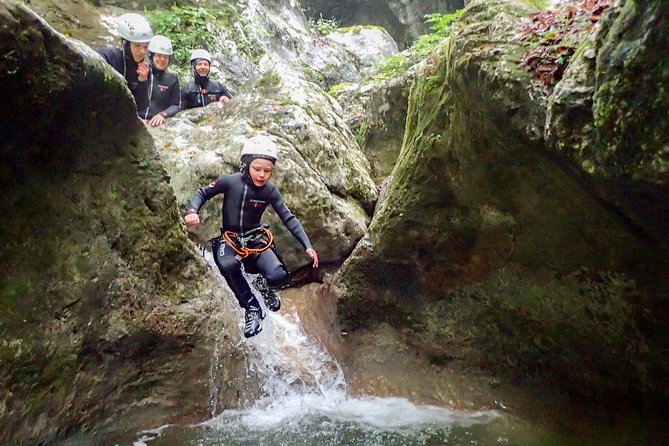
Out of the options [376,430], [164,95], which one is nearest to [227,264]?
[376,430]

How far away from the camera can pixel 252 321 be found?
5.67 meters

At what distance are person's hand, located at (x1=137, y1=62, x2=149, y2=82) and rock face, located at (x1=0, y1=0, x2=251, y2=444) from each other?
8.70 feet

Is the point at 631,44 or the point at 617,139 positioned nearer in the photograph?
the point at 631,44

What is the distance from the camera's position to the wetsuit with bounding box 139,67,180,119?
9047 millimetres

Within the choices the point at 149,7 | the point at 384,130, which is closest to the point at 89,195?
the point at 384,130

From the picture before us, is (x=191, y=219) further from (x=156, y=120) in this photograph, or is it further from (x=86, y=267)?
(x=156, y=120)

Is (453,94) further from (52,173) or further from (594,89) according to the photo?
(52,173)

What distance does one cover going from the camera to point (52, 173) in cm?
408

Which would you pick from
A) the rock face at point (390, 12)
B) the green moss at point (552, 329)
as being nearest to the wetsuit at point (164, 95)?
the green moss at point (552, 329)

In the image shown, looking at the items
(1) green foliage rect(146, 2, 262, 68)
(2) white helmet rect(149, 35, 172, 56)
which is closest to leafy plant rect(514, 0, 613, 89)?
(2) white helmet rect(149, 35, 172, 56)

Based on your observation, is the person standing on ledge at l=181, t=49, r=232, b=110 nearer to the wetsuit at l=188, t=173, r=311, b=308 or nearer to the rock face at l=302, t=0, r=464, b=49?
the wetsuit at l=188, t=173, r=311, b=308

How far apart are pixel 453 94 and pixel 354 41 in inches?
636

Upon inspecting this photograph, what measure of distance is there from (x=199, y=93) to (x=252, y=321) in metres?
6.52

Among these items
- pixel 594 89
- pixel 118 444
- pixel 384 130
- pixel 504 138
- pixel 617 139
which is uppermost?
pixel 594 89
